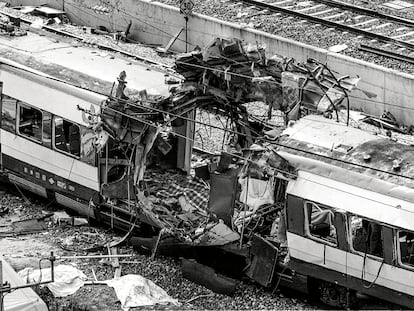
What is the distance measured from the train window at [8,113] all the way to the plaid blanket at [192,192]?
3.42 metres

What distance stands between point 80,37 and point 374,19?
26.3ft

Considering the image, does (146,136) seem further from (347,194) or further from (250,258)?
(347,194)

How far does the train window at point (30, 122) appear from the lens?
2280cm

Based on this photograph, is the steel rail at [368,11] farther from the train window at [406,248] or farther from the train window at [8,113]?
→ the train window at [406,248]

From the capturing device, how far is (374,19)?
31375 mm

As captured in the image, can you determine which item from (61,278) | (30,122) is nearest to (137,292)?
(61,278)

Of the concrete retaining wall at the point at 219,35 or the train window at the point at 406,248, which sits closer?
the train window at the point at 406,248

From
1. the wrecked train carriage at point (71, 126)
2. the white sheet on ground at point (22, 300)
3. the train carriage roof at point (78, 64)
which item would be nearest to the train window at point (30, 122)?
the wrecked train carriage at point (71, 126)

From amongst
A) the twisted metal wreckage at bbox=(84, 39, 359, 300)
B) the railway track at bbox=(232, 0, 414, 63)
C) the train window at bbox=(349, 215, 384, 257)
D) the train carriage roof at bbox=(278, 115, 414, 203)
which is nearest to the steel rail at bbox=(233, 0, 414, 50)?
the railway track at bbox=(232, 0, 414, 63)

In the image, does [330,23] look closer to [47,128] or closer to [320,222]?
[47,128]

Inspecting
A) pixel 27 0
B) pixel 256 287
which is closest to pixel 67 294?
pixel 256 287

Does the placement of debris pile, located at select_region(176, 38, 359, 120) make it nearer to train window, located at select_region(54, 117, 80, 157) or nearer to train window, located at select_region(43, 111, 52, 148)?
train window, located at select_region(54, 117, 80, 157)

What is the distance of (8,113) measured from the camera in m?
23.3

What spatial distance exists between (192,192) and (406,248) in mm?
5545
